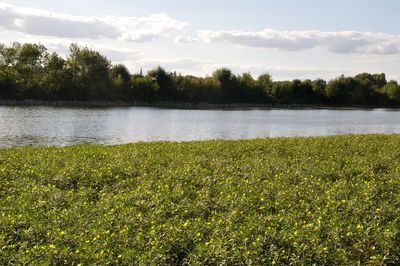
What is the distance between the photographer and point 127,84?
131 meters

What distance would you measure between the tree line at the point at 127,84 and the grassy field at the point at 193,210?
105858 mm

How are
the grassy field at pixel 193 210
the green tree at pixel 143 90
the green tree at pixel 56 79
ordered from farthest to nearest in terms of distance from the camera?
1. the green tree at pixel 143 90
2. the green tree at pixel 56 79
3. the grassy field at pixel 193 210

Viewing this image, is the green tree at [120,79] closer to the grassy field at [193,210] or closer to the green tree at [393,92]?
the green tree at [393,92]

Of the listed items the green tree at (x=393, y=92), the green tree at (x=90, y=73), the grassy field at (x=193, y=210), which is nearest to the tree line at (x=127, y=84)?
the green tree at (x=90, y=73)

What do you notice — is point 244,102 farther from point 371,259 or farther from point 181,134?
point 371,259

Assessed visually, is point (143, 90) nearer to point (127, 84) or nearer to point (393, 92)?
point (127, 84)

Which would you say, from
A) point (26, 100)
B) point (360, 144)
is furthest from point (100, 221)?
point (26, 100)

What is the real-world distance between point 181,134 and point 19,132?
55.5ft

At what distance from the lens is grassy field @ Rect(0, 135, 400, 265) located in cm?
800

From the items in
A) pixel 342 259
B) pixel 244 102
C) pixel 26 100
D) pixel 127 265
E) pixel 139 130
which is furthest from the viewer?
pixel 244 102

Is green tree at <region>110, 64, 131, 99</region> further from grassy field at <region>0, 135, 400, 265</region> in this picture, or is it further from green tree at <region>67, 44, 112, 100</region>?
grassy field at <region>0, 135, 400, 265</region>

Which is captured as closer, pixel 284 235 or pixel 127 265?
pixel 127 265

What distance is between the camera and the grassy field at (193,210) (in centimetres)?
800

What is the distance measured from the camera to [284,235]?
28.2 ft
